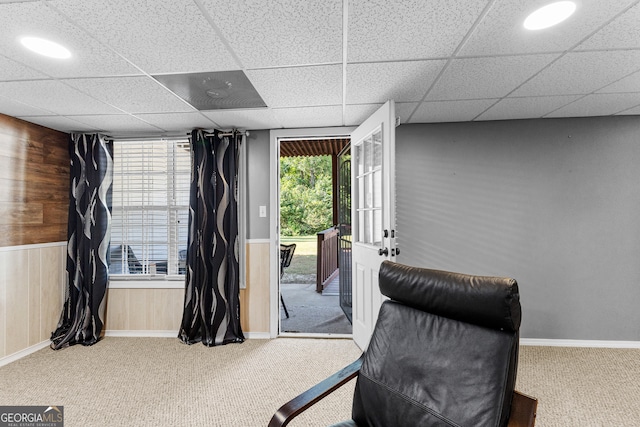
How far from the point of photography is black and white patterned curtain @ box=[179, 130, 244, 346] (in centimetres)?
333

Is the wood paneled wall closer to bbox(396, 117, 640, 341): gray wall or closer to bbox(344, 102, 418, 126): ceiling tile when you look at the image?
bbox(344, 102, 418, 126): ceiling tile

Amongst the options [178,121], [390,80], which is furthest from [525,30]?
[178,121]

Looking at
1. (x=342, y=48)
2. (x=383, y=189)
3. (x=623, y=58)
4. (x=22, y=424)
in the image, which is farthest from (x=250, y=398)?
(x=623, y=58)

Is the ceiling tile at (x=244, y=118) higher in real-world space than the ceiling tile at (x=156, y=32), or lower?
lower

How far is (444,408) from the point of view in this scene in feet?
4.14

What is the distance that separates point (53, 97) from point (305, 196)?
985 centimetres

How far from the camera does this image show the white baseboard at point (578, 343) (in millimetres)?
3127

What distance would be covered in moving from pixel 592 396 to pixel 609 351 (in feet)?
3.40

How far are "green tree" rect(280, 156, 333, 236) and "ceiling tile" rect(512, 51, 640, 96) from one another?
945cm

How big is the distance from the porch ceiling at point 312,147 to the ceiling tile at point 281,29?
264cm

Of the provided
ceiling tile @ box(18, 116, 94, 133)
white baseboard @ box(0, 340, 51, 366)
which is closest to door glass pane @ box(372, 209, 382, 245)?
ceiling tile @ box(18, 116, 94, 133)

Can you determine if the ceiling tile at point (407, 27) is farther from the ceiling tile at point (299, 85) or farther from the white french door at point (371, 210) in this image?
the white french door at point (371, 210)

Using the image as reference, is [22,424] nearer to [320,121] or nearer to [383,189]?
[383,189]

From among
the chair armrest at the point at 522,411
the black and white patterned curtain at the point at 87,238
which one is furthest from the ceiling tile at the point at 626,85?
the black and white patterned curtain at the point at 87,238
